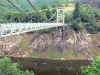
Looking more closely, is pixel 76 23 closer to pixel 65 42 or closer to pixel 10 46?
pixel 65 42

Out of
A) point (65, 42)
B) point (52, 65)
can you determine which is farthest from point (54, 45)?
point (52, 65)

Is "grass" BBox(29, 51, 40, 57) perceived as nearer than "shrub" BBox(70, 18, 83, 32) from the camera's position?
Yes

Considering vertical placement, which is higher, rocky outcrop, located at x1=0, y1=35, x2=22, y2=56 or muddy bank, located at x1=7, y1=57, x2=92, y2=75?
rocky outcrop, located at x1=0, y1=35, x2=22, y2=56

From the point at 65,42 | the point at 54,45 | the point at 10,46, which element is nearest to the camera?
the point at 65,42

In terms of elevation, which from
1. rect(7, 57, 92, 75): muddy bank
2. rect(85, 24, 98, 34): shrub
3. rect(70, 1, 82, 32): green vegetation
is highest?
rect(70, 1, 82, 32): green vegetation

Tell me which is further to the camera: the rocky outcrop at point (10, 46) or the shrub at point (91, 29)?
the shrub at point (91, 29)

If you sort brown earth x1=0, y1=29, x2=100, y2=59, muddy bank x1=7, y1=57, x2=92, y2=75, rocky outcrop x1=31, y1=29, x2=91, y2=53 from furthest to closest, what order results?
rocky outcrop x1=31, y1=29, x2=91, y2=53 < brown earth x1=0, y1=29, x2=100, y2=59 < muddy bank x1=7, y1=57, x2=92, y2=75

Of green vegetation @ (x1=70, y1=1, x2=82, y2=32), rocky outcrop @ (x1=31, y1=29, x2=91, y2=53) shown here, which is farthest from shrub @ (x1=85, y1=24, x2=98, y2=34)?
green vegetation @ (x1=70, y1=1, x2=82, y2=32)

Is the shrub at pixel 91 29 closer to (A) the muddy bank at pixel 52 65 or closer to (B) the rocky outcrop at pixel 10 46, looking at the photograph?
(A) the muddy bank at pixel 52 65

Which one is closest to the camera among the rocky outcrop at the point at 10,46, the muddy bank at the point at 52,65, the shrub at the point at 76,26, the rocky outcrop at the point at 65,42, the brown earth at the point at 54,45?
the muddy bank at the point at 52,65

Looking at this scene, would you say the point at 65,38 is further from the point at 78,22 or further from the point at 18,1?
the point at 18,1

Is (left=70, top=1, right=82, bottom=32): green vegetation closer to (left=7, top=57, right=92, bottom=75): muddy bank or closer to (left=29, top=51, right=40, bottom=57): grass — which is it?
(left=7, top=57, right=92, bottom=75): muddy bank

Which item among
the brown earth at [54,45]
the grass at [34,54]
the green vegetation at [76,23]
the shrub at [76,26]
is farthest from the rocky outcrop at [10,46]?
the green vegetation at [76,23]
